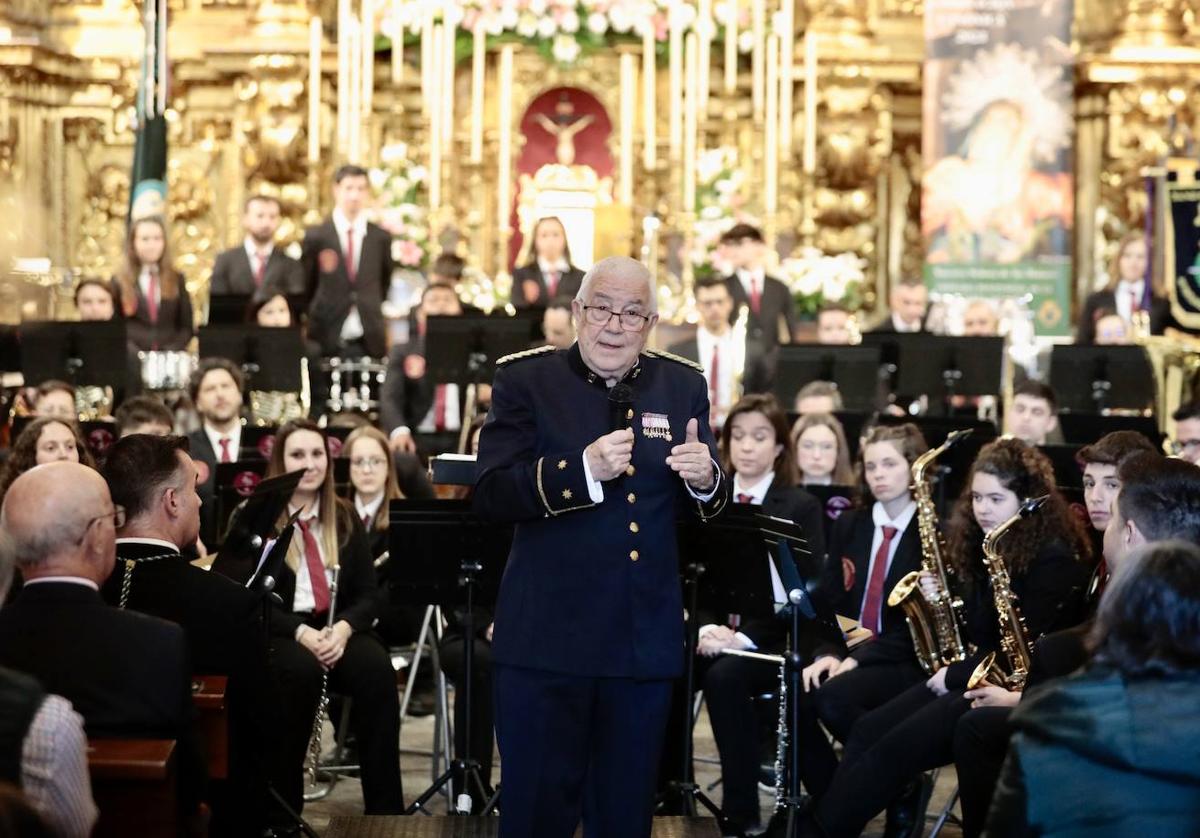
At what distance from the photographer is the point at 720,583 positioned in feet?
19.5

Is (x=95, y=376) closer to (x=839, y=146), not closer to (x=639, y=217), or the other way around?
(x=639, y=217)

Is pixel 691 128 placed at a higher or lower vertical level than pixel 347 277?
higher

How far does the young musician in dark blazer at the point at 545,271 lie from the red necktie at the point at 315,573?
14.6 ft

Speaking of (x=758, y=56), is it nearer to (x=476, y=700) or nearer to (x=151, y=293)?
(x=151, y=293)

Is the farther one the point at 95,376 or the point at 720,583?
the point at 95,376

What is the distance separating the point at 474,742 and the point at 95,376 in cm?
405

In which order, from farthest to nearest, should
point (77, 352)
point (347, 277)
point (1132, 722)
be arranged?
point (347, 277)
point (77, 352)
point (1132, 722)

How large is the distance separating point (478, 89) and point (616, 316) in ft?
30.3

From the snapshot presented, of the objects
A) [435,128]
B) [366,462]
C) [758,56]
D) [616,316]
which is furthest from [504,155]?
[616,316]

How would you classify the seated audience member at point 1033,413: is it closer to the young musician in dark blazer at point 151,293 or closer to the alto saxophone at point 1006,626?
the alto saxophone at point 1006,626

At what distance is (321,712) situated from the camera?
6.70 metres

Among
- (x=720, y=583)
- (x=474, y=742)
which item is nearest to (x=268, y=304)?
(x=474, y=742)

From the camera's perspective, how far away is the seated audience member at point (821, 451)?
7656 mm

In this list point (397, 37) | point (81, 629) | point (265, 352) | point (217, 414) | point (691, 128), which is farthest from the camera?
point (397, 37)
